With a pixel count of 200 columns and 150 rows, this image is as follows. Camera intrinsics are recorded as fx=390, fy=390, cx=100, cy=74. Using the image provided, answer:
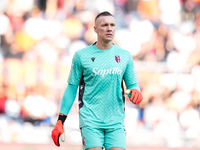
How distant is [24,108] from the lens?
355 inches

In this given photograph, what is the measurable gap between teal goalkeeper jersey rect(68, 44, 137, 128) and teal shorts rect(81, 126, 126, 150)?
5cm

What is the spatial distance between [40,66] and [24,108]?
105cm

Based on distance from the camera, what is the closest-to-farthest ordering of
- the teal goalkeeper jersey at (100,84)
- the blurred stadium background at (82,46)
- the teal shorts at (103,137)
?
1. the teal shorts at (103,137)
2. the teal goalkeeper jersey at (100,84)
3. the blurred stadium background at (82,46)

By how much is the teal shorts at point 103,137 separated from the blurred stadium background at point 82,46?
16.8 ft

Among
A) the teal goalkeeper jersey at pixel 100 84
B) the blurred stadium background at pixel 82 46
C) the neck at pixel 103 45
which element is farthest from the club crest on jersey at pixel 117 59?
the blurred stadium background at pixel 82 46

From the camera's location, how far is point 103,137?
12.5ft

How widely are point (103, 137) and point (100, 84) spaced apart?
0.52 meters

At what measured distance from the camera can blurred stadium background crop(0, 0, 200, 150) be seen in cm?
906

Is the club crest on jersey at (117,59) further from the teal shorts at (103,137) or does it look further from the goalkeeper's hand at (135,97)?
the teal shorts at (103,137)

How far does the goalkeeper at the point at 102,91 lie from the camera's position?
3783 millimetres

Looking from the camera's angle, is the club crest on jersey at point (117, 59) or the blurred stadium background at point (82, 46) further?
the blurred stadium background at point (82, 46)

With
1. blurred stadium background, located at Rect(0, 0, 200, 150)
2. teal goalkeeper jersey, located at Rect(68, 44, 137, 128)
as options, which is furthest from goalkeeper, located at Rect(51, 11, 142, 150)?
blurred stadium background, located at Rect(0, 0, 200, 150)

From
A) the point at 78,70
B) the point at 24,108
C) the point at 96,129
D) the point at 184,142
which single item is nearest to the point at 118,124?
the point at 96,129

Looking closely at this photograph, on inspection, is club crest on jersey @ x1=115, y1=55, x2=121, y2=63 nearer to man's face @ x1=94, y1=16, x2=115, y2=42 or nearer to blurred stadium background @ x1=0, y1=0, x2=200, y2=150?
man's face @ x1=94, y1=16, x2=115, y2=42
